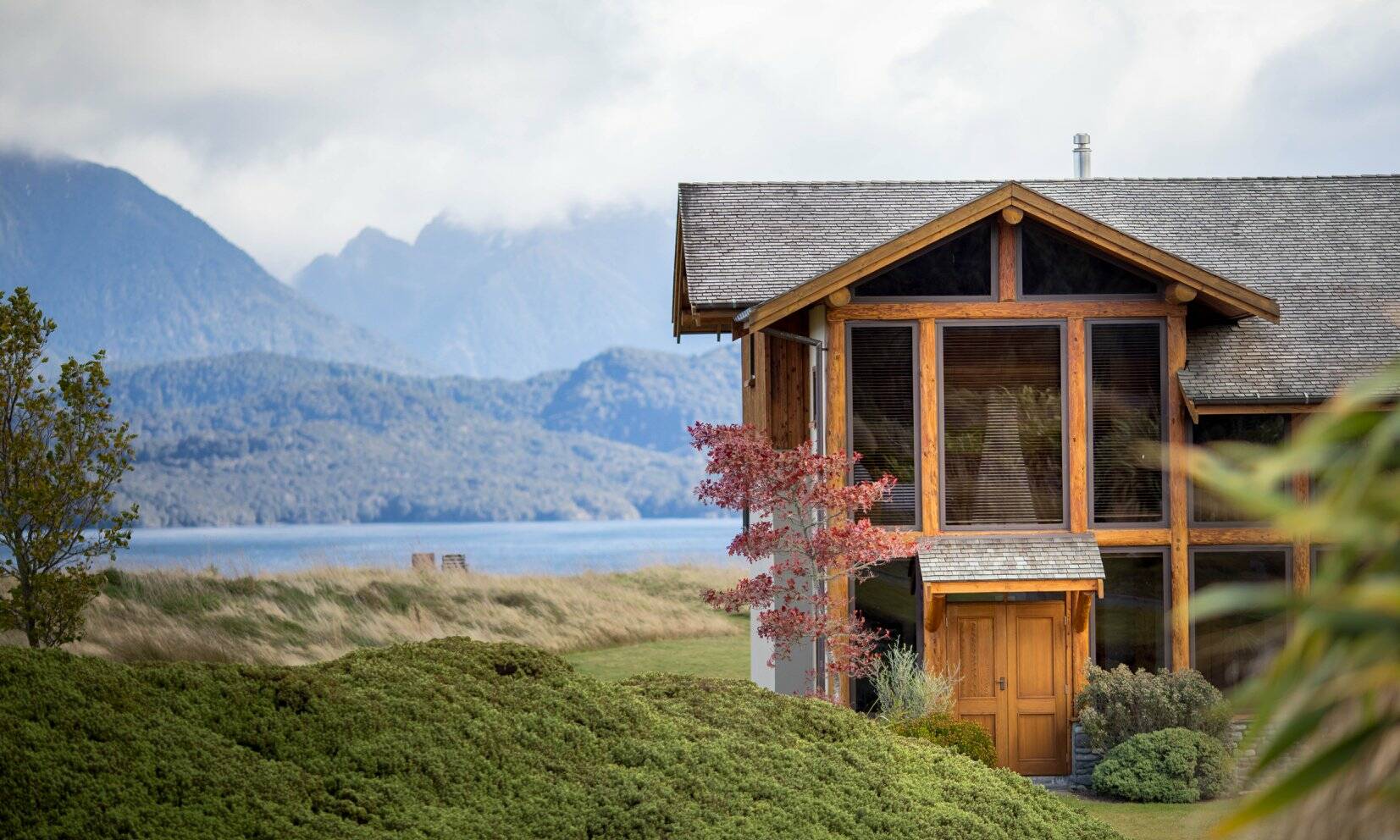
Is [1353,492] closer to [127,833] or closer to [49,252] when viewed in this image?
[127,833]

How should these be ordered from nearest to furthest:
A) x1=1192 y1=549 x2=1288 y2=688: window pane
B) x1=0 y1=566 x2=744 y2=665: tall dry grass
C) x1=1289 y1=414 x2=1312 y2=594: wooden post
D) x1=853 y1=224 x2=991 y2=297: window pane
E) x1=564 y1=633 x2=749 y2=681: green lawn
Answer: x1=853 y1=224 x2=991 y2=297: window pane → x1=1192 y1=549 x2=1288 y2=688: window pane → x1=1289 y1=414 x2=1312 y2=594: wooden post → x1=0 y1=566 x2=744 y2=665: tall dry grass → x1=564 y1=633 x2=749 y2=681: green lawn

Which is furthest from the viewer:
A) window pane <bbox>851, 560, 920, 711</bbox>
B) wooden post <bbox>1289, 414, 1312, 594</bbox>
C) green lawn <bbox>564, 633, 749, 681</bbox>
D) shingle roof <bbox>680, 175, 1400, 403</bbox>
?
green lawn <bbox>564, 633, 749, 681</bbox>

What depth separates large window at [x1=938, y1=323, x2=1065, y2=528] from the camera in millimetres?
14555

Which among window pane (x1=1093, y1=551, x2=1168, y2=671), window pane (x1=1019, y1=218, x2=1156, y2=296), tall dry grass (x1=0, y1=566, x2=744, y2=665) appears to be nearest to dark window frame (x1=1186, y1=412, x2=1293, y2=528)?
window pane (x1=1093, y1=551, x2=1168, y2=671)

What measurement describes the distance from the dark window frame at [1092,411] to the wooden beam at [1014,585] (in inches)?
29.8

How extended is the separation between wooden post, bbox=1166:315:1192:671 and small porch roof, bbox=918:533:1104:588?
89 centimetres

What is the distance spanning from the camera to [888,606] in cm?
1478

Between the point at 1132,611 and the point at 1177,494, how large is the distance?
1283 mm

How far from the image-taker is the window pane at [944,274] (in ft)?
47.5

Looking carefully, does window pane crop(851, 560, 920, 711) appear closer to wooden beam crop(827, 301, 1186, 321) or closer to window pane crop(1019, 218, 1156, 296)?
wooden beam crop(827, 301, 1186, 321)

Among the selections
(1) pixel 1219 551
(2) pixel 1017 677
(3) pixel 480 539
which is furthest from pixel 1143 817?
(3) pixel 480 539

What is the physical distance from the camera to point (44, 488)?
1409 cm

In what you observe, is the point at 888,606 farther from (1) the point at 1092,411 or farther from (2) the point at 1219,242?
(2) the point at 1219,242

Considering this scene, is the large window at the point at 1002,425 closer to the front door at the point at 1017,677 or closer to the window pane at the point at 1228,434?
the front door at the point at 1017,677
